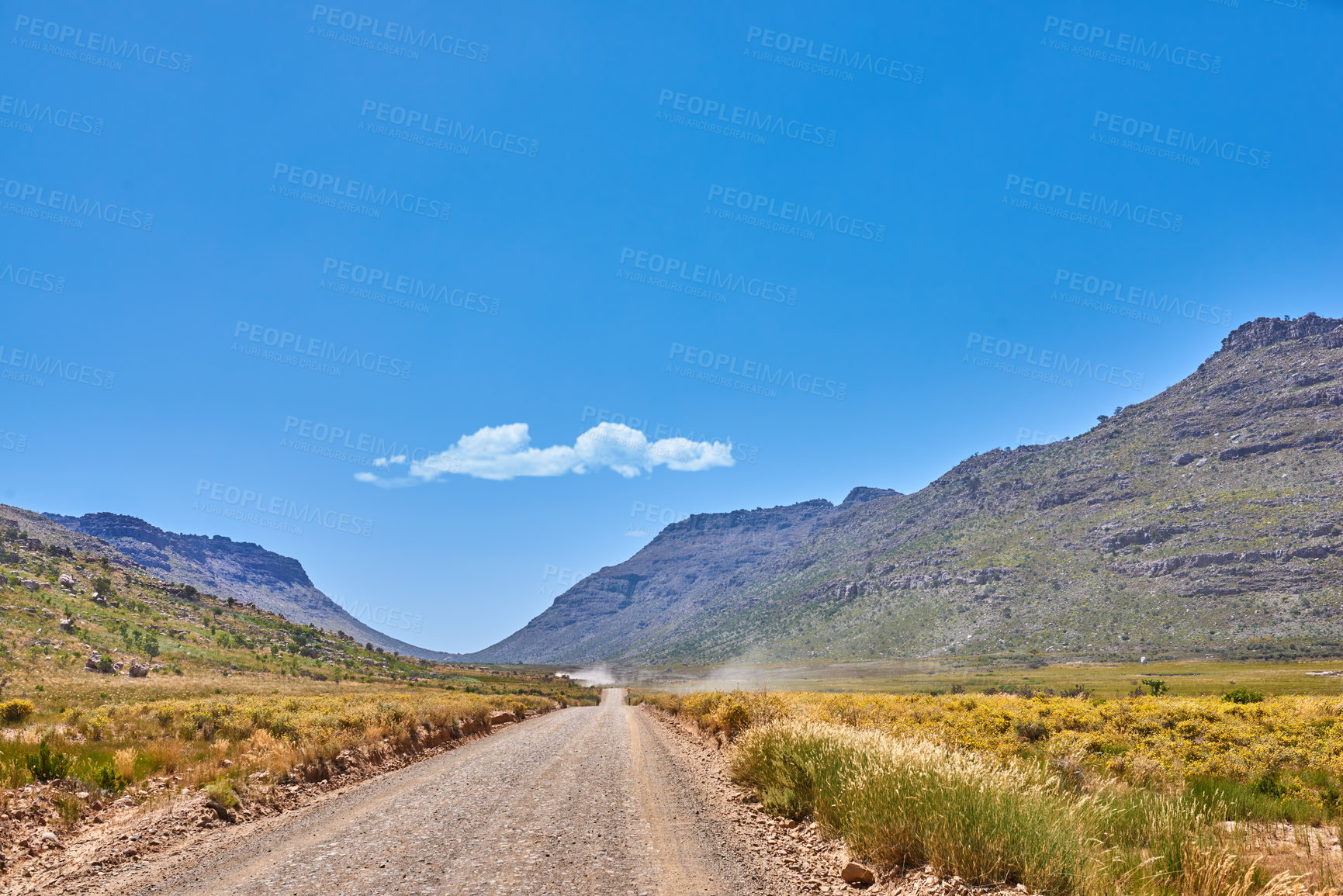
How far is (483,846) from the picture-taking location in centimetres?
884

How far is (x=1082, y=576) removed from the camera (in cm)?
10431

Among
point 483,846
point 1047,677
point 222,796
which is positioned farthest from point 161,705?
point 1047,677

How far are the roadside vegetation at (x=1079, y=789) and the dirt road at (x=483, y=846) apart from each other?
1.64 meters

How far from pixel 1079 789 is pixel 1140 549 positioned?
114433 mm

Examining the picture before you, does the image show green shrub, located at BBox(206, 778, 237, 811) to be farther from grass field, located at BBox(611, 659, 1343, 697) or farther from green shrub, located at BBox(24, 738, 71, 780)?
grass field, located at BBox(611, 659, 1343, 697)

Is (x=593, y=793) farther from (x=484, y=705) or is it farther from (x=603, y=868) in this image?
(x=484, y=705)

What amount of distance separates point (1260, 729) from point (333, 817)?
1955cm

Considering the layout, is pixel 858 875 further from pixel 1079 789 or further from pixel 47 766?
pixel 47 766

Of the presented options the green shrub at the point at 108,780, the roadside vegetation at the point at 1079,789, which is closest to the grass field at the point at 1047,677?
the roadside vegetation at the point at 1079,789

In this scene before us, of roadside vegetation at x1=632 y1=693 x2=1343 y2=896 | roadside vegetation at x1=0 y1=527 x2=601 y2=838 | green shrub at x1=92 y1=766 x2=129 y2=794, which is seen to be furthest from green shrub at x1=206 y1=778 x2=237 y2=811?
roadside vegetation at x1=632 y1=693 x2=1343 y2=896

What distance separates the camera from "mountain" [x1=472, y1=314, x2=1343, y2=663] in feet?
272

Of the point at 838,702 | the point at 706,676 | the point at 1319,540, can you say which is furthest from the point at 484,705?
the point at 1319,540

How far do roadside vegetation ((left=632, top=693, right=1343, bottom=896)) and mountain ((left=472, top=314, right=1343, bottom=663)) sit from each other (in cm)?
7411

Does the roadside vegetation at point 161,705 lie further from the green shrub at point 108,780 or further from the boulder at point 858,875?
the boulder at point 858,875
